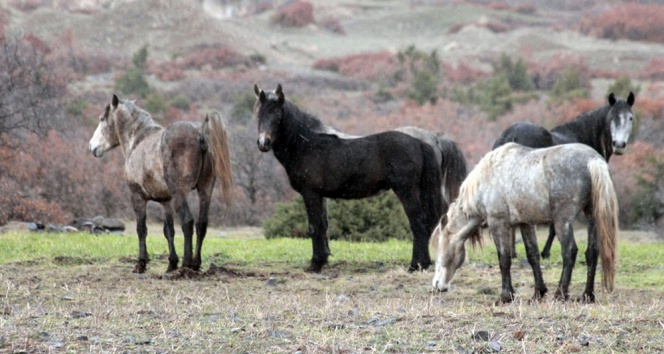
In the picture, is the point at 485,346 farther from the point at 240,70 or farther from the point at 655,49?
the point at 655,49

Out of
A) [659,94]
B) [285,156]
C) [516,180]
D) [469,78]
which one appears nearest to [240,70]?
[469,78]

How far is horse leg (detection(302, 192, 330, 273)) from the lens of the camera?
43.3ft

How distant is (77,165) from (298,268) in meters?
14.3

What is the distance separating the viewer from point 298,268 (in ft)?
44.5

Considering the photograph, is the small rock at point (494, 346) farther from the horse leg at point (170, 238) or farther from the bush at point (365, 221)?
the bush at point (365, 221)

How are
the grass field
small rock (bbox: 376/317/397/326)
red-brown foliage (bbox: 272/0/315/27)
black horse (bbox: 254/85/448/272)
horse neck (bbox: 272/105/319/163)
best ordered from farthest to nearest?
red-brown foliage (bbox: 272/0/315/27) < horse neck (bbox: 272/105/319/163) < black horse (bbox: 254/85/448/272) < small rock (bbox: 376/317/397/326) < the grass field

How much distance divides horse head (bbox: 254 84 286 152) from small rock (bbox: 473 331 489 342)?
6.02m

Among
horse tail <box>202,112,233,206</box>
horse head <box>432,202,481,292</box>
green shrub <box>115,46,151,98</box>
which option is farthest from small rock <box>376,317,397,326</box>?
green shrub <box>115,46,151,98</box>

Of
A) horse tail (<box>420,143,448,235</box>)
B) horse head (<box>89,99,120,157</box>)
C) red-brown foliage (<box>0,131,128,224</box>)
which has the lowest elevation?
red-brown foliage (<box>0,131,128,224</box>)

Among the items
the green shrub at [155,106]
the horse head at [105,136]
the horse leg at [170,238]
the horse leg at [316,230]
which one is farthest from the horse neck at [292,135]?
the green shrub at [155,106]

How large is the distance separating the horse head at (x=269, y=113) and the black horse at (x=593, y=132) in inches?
130

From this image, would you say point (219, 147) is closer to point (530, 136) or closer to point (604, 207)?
point (530, 136)

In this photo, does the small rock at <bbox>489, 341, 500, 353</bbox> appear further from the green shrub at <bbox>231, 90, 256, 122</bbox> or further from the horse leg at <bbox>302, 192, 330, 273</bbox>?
the green shrub at <bbox>231, 90, 256, 122</bbox>

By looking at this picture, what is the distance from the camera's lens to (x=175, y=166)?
1220 cm
